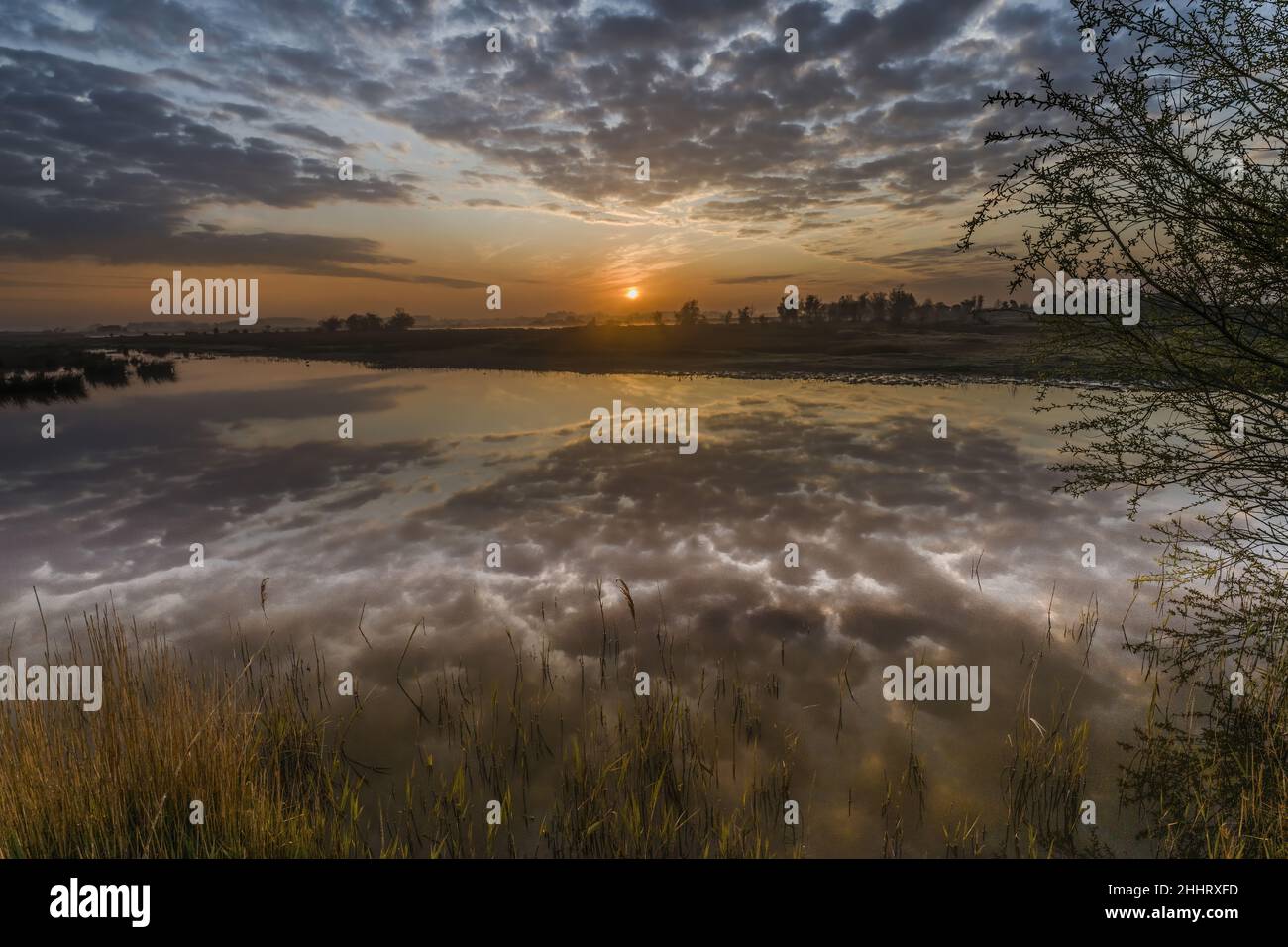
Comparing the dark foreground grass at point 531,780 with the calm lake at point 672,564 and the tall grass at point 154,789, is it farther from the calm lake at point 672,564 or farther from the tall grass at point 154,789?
the calm lake at point 672,564

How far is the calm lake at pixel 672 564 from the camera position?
26.3 ft

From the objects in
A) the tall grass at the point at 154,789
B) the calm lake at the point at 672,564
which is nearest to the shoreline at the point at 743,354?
the calm lake at the point at 672,564

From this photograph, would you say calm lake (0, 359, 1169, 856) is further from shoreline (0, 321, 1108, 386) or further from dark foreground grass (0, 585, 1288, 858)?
shoreline (0, 321, 1108, 386)

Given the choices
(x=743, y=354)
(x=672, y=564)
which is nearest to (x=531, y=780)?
(x=672, y=564)

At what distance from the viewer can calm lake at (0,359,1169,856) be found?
801cm

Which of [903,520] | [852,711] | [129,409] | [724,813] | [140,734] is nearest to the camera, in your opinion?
[140,734]

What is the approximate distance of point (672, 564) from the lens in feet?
42.8

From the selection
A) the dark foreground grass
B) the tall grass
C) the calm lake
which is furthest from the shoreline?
the tall grass

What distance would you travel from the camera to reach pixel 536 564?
12891 mm

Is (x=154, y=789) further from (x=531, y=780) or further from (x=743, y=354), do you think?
(x=743, y=354)

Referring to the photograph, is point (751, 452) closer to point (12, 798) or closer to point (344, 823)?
point (344, 823)

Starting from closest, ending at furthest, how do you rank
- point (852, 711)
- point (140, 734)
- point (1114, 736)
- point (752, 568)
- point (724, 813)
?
point (140, 734)
point (724, 813)
point (1114, 736)
point (852, 711)
point (752, 568)

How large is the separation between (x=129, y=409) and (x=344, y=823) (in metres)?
37.9
